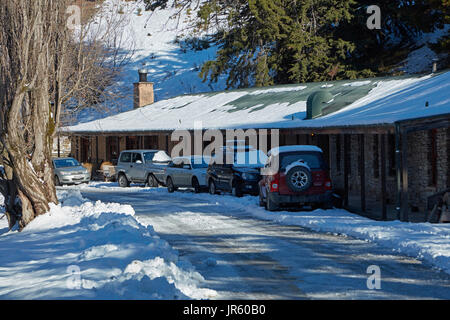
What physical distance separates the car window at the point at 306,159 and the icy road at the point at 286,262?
211 centimetres

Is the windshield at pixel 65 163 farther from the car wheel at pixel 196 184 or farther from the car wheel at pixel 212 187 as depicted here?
the car wheel at pixel 212 187

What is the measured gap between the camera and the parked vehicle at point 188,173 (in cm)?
2819

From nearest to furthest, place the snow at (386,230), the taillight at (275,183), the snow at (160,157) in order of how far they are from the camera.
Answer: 1. the snow at (386,230)
2. the taillight at (275,183)
3. the snow at (160,157)

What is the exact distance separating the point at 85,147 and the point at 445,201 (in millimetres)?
34963

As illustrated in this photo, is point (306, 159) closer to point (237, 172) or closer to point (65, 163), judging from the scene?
point (237, 172)

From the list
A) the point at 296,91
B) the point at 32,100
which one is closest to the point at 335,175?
the point at 296,91

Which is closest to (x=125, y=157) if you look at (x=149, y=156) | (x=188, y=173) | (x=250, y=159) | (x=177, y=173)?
(x=149, y=156)

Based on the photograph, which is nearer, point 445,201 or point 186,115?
point 445,201

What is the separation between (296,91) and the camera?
34.8 metres

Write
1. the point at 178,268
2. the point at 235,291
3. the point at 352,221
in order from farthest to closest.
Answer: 1. the point at 352,221
2. the point at 178,268
3. the point at 235,291

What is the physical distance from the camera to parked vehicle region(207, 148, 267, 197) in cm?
2458

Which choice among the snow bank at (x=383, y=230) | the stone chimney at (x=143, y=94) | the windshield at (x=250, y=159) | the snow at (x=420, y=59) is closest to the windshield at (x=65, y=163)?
the stone chimney at (x=143, y=94)

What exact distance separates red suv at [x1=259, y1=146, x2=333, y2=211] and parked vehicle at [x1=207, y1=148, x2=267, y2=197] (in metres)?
4.79
